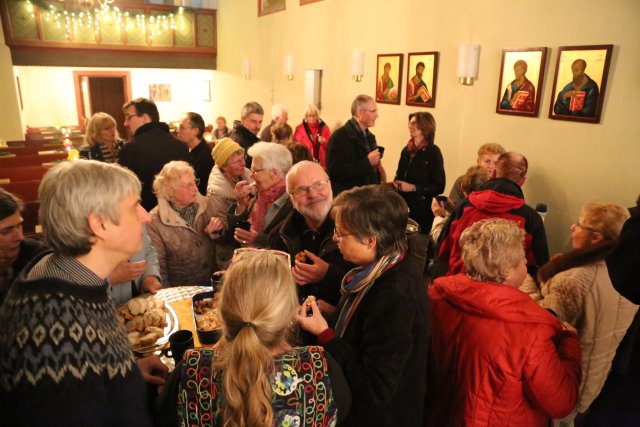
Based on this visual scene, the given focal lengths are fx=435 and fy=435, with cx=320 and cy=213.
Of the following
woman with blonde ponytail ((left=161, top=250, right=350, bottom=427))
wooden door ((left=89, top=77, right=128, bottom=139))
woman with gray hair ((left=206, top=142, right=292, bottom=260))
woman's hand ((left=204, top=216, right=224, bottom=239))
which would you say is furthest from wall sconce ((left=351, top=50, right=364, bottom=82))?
wooden door ((left=89, top=77, right=128, bottom=139))

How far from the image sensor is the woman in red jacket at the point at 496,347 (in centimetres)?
165

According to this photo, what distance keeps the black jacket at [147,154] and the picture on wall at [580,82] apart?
370 cm

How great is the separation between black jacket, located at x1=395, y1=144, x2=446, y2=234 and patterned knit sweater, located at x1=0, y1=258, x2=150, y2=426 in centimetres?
390

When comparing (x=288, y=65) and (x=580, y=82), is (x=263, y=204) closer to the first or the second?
(x=580, y=82)

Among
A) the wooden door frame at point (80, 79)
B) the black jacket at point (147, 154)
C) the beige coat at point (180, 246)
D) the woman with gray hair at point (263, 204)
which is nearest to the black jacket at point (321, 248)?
the woman with gray hair at point (263, 204)

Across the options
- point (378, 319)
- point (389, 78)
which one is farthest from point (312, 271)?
point (389, 78)

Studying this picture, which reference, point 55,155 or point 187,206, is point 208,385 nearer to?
point 187,206

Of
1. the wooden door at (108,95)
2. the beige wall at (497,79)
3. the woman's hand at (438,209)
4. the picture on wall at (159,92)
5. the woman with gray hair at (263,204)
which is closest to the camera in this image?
the woman with gray hair at (263,204)

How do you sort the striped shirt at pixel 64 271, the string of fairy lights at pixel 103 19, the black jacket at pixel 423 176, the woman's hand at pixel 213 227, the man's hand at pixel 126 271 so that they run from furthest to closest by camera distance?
the string of fairy lights at pixel 103 19 → the black jacket at pixel 423 176 → the woman's hand at pixel 213 227 → the man's hand at pixel 126 271 → the striped shirt at pixel 64 271

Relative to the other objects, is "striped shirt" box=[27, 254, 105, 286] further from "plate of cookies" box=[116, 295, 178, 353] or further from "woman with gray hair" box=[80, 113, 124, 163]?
"woman with gray hair" box=[80, 113, 124, 163]

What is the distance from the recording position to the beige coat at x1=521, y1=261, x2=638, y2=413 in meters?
2.09

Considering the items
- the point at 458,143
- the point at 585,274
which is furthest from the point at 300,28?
the point at 585,274

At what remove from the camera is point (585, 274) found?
2119 mm

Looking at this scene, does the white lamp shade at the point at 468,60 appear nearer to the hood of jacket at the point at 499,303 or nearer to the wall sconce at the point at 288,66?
the hood of jacket at the point at 499,303
